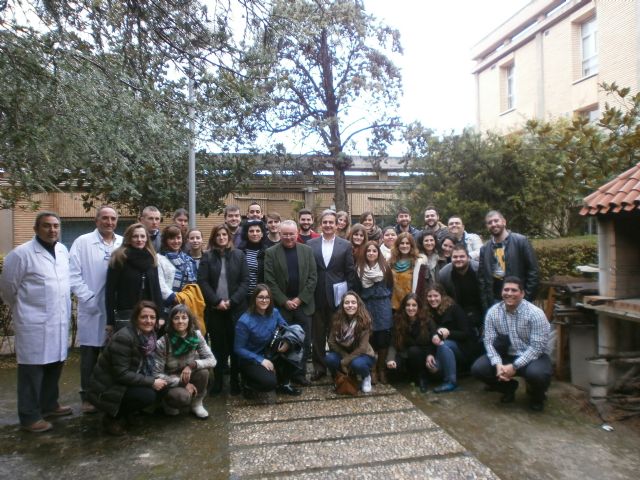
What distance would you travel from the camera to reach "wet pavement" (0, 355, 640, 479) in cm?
356

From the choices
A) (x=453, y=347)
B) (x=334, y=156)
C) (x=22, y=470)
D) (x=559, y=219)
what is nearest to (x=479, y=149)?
(x=559, y=219)

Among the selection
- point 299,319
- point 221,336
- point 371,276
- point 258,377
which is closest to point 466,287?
point 371,276

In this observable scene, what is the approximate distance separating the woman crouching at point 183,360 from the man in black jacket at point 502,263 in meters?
3.13

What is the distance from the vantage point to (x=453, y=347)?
17.5 ft

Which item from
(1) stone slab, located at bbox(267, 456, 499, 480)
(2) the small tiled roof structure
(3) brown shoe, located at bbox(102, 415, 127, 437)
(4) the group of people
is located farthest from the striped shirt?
(2) the small tiled roof structure

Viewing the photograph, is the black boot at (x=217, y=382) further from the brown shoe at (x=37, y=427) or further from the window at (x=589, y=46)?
the window at (x=589, y=46)

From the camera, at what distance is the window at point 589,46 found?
52.9 feet

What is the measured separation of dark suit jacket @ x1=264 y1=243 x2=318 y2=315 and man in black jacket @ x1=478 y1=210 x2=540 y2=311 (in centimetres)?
195

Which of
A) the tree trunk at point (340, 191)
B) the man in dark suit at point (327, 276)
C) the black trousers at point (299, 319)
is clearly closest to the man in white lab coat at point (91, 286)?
the black trousers at point (299, 319)

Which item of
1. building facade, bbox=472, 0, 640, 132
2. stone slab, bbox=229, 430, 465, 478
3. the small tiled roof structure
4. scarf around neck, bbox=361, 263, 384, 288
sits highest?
building facade, bbox=472, 0, 640, 132

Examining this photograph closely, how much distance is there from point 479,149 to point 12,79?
855cm

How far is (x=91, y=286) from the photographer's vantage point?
4766 millimetres

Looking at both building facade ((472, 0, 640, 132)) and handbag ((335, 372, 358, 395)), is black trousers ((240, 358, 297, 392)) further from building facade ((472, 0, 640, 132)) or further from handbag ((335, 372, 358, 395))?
building facade ((472, 0, 640, 132))

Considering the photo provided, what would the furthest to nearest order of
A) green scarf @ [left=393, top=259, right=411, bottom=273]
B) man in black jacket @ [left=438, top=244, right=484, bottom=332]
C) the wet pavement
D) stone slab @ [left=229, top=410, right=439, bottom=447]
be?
green scarf @ [left=393, top=259, right=411, bottom=273]
man in black jacket @ [left=438, top=244, right=484, bottom=332]
stone slab @ [left=229, top=410, right=439, bottom=447]
the wet pavement
